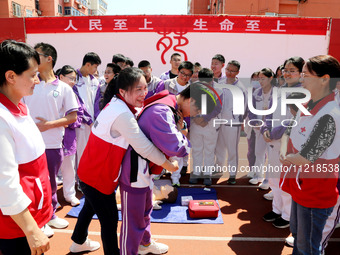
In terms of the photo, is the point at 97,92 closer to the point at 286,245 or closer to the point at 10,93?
the point at 10,93

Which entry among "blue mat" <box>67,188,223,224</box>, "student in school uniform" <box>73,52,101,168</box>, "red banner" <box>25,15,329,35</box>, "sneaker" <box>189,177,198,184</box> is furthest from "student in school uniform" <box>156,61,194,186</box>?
"red banner" <box>25,15,329,35</box>

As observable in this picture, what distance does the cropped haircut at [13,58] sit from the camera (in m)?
1.35

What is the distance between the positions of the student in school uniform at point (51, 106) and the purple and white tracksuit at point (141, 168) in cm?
128

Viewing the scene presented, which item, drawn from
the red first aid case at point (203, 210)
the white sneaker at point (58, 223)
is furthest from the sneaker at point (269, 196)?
the white sneaker at point (58, 223)

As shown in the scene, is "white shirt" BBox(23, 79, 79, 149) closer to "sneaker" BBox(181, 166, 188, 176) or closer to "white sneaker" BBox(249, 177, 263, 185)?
"sneaker" BBox(181, 166, 188, 176)

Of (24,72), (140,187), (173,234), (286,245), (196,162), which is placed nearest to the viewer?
(24,72)

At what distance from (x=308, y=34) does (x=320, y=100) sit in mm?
7516

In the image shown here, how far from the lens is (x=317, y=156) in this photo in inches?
74.4

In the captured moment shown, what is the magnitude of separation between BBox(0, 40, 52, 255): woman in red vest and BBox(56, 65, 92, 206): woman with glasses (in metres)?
2.11

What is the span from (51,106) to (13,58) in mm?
1698

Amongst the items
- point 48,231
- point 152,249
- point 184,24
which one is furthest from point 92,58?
point 184,24

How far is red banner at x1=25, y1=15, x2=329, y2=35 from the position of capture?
318 inches

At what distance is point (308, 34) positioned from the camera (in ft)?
27.0

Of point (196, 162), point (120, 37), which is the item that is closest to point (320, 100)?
point (196, 162)
